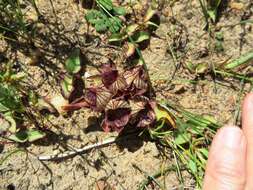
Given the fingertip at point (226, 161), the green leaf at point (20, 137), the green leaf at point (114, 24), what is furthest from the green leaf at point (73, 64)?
the fingertip at point (226, 161)

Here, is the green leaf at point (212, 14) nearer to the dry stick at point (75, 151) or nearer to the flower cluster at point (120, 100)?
the flower cluster at point (120, 100)

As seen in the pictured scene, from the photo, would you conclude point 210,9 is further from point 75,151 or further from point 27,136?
point 27,136

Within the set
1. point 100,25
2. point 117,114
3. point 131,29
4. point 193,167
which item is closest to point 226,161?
point 193,167

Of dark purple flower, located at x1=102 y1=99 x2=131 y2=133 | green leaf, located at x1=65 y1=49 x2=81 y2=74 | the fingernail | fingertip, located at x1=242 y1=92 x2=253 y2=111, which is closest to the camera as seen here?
the fingernail

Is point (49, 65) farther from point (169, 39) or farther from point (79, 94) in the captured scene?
point (169, 39)

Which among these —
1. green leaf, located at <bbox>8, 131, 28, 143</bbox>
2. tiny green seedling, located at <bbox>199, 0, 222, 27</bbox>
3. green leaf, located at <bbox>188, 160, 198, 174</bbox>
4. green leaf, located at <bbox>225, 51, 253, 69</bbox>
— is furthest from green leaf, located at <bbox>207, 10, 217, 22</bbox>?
green leaf, located at <bbox>8, 131, 28, 143</bbox>

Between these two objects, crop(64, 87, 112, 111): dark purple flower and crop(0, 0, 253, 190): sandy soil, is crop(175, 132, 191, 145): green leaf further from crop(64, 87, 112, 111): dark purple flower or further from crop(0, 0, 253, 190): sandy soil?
crop(64, 87, 112, 111): dark purple flower
